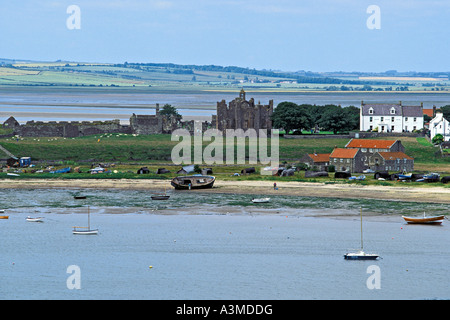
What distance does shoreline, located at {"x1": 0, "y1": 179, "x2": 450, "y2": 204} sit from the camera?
251 feet

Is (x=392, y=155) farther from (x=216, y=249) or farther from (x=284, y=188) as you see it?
(x=216, y=249)

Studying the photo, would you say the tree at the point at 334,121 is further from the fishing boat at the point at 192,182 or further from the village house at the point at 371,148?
the fishing boat at the point at 192,182

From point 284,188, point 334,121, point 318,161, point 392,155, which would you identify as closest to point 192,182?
point 284,188

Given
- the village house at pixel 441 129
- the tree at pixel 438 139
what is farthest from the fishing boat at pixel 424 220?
the village house at pixel 441 129

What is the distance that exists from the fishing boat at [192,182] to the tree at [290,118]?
42.9 m

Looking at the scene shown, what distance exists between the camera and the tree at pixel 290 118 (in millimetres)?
125188

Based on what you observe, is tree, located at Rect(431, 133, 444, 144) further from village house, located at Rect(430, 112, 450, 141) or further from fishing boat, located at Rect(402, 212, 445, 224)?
fishing boat, located at Rect(402, 212, 445, 224)

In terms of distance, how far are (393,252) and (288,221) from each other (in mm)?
12378

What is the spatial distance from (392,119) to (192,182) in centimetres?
5751

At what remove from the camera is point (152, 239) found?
61.1 metres
